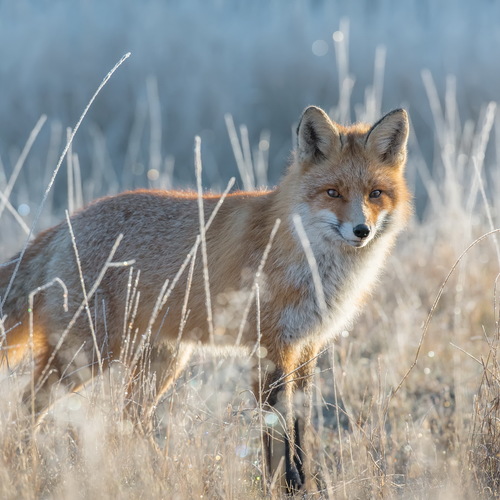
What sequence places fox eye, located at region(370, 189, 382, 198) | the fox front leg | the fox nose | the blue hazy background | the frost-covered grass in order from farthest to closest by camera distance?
the blue hazy background < fox eye, located at region(370, 189, 382, 198) < the fox front leg < the fox nose < the frost-covered grass

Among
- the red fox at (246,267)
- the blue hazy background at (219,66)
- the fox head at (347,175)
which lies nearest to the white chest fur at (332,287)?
the red fox at (246,267)

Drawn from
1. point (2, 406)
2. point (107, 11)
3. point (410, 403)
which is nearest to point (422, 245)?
point (410, 403)

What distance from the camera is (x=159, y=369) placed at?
13.2 ft

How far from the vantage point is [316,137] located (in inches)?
139

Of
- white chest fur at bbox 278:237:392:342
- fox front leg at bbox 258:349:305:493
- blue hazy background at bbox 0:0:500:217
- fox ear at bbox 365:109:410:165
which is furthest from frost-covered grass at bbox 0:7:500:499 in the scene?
blue hazy background at bbox 0:0:500:217

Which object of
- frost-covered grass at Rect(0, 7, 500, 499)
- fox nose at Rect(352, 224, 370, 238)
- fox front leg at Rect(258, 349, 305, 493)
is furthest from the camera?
fox front leg at Rect(258, 349, 305, 493)

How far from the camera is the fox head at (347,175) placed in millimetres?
3324

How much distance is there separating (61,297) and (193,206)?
842 mm

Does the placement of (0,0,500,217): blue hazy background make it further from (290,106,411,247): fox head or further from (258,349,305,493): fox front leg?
(258,349,305,493): fox front leg

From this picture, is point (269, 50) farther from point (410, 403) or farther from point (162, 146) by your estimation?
point (410, 403)

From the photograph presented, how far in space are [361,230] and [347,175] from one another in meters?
0.38

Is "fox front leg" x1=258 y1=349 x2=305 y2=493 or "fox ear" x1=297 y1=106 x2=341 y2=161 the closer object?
"fox front leg" x1=258 y1=349 x2=305 y2=493

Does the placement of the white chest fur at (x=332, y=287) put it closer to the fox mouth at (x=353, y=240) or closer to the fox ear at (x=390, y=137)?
the fox mouth at (x=353, y=240)

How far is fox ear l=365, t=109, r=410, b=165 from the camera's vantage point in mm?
3463
